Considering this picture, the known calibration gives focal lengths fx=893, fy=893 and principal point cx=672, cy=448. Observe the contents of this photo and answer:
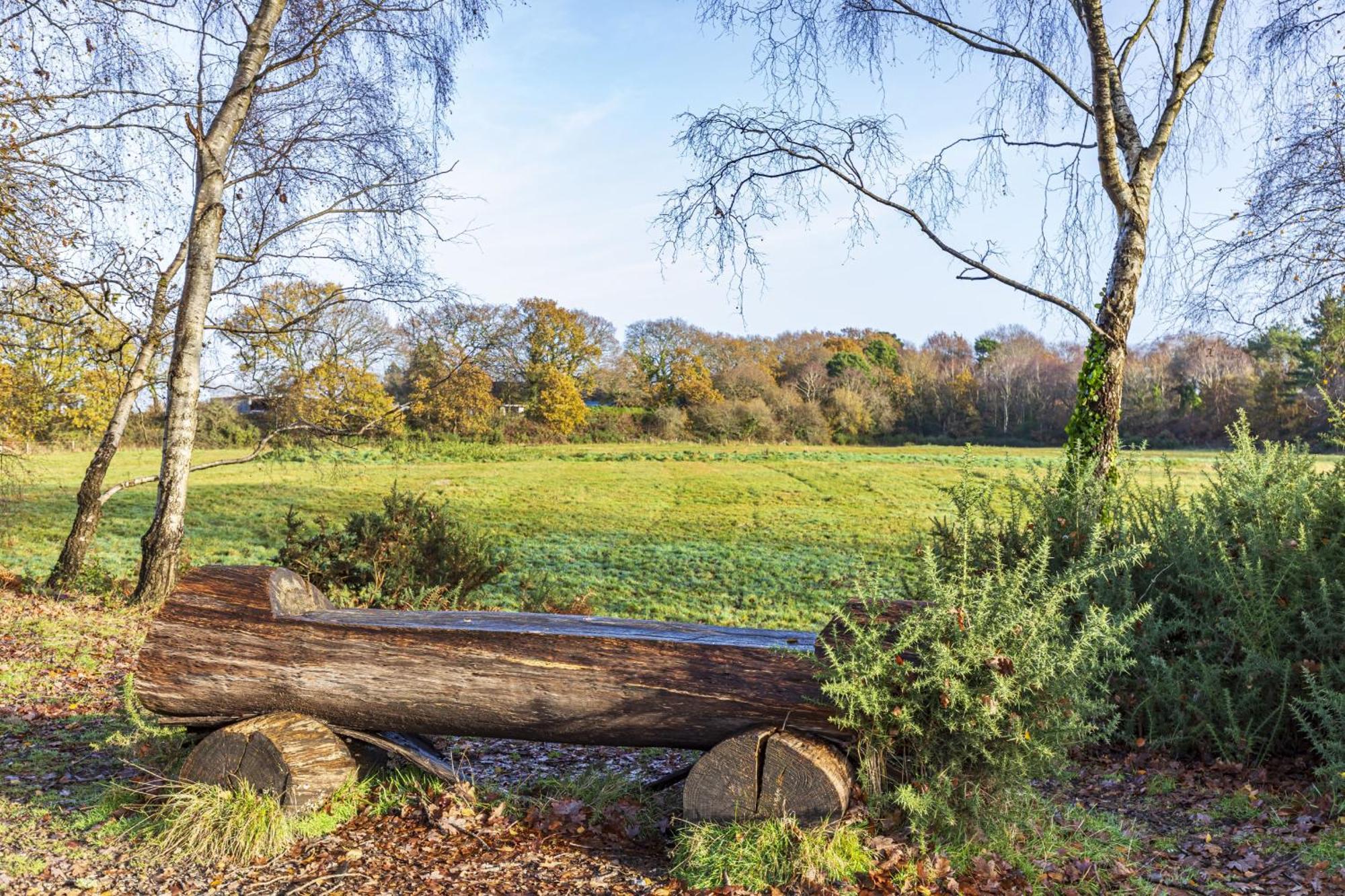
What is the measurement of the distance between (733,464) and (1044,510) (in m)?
27.0

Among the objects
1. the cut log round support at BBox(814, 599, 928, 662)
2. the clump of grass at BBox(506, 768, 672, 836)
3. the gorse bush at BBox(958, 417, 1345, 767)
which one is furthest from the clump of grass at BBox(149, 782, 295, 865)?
the gorse bush at BBox(958, 417, 1345, 767)

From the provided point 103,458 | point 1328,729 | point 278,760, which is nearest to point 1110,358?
point 1328,729

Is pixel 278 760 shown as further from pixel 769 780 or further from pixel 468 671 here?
pixel 769 780

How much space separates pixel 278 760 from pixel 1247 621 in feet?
17.8

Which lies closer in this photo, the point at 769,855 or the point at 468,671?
the point at 769,855

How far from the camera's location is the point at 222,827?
4027mm

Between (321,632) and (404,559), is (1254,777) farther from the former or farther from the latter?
(404,559)

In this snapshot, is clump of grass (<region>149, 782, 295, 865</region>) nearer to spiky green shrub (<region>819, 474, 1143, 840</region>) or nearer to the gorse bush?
spiky green shrub (<region>819, 474, 1143, 840</region>)

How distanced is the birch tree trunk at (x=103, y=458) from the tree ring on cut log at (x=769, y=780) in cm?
884

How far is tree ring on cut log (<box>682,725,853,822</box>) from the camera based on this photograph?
369 cm

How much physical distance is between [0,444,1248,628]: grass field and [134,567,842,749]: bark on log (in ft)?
3.05

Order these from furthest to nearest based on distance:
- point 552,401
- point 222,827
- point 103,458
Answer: point 552,401 < point 103,458 < point 222,827

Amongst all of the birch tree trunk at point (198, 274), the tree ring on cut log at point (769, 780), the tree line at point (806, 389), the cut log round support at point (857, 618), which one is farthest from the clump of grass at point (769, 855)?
the tree line at point (806, 389)

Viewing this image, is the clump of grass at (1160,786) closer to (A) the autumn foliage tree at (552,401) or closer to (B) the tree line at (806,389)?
(B) the tree line at (806,389)
